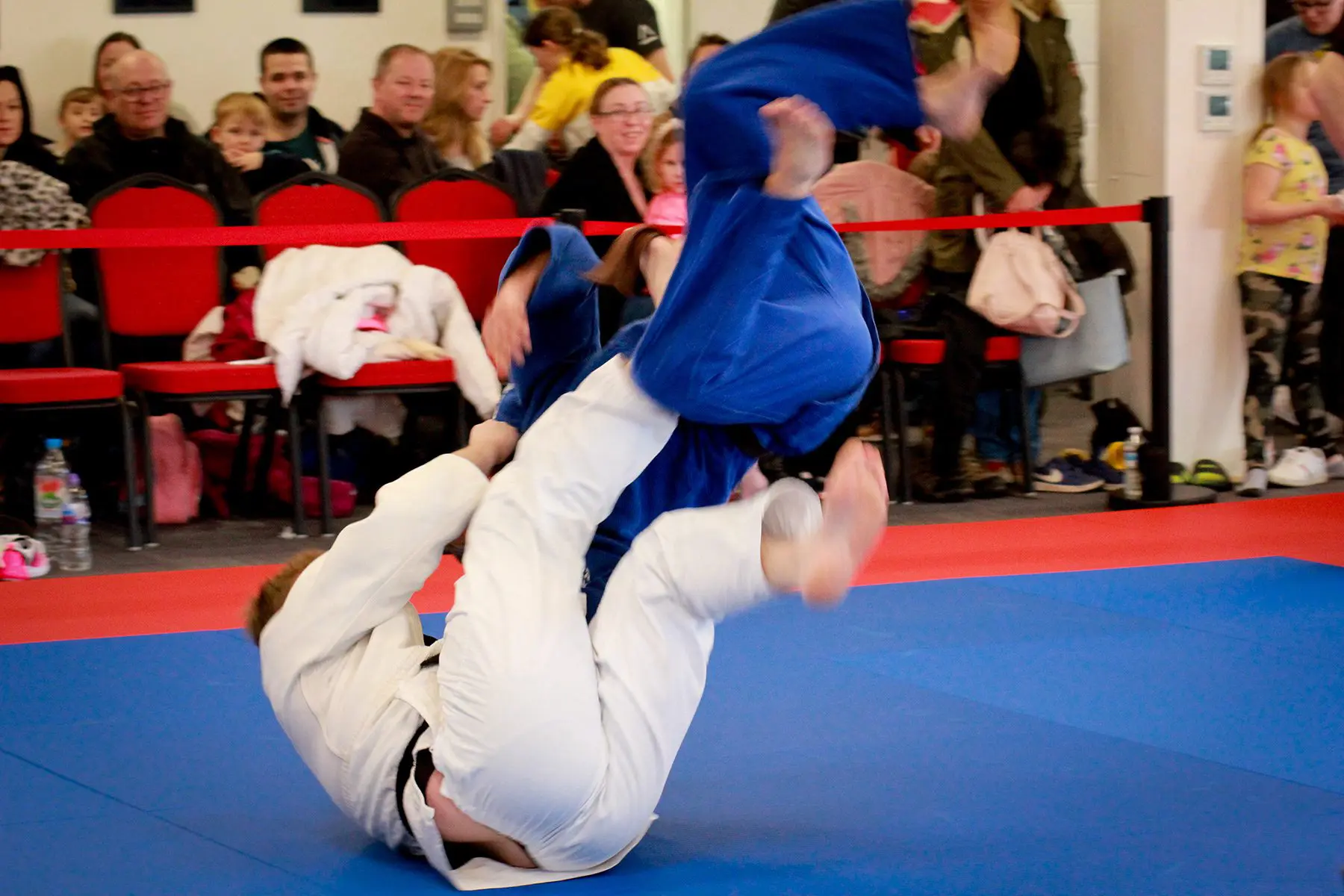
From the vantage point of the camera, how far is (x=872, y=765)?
8.81 ft

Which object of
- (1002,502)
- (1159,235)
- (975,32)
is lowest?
(1002,502)

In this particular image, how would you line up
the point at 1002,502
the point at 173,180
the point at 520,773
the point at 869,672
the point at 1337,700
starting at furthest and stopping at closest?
1. the point at 1002,502
2. the point at 173,180
3. the point at 869,672
4. the point at 1337,700
5. the point at 520,773

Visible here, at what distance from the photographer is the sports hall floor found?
2.23 m

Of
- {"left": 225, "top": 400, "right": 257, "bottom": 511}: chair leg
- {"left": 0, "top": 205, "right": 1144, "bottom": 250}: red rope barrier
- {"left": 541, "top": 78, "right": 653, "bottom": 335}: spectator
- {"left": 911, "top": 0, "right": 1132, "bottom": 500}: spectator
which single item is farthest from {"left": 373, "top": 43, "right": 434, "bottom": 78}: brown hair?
{"left": 911, "top": 0, "right": 1132, "bottom": 500}: spectator

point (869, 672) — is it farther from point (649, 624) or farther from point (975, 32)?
point (975, 32)

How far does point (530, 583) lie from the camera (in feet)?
7.14

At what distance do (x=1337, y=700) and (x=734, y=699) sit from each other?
1.12 meters

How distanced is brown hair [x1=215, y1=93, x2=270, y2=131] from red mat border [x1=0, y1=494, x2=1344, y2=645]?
8.06 ft

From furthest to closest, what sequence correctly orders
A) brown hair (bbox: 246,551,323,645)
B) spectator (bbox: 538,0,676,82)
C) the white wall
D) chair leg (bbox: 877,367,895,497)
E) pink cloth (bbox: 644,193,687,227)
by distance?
1. the white wall
2. spectator (bbox: 538,0,676,82)
3. chair leg (bbox: 877,367,895,497)
4. pink cloth (bbox: 644,193,687,227)
5. brown hair (bbox: 246,551,323,645)

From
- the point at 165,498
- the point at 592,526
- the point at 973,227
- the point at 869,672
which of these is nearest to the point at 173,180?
the point at 165,498

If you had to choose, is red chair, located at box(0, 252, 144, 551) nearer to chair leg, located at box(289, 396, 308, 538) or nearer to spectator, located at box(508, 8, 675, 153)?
chair leg, located at box(289, 396, 308, 538)

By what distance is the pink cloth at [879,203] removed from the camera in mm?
6211

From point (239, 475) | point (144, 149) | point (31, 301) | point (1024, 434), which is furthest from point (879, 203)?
point (31, 301)

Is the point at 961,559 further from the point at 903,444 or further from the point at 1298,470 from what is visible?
the point at 1298,470
